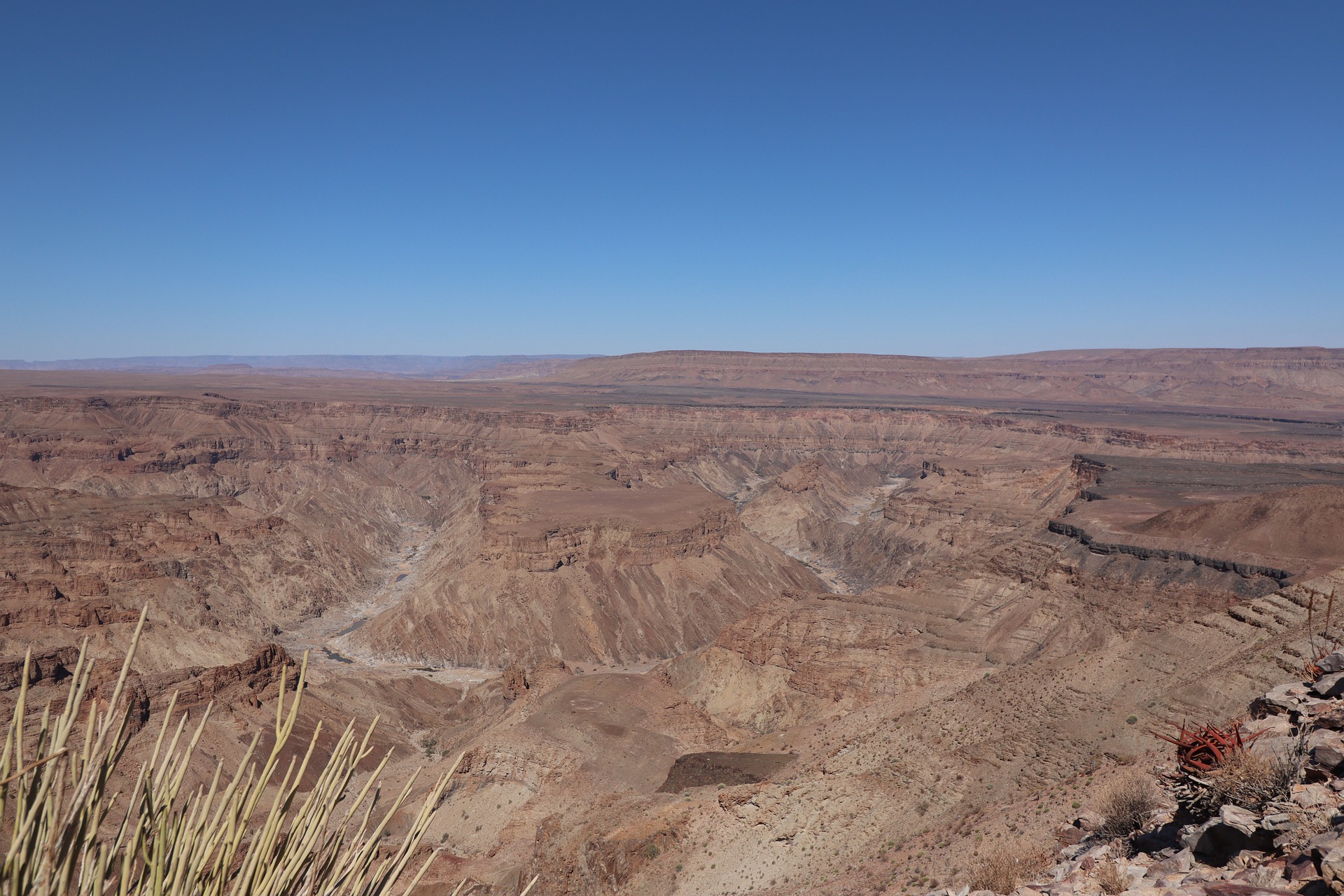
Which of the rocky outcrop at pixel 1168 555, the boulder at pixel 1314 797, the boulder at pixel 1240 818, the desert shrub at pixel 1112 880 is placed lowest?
the rocky outcrop at pixel 1168 555

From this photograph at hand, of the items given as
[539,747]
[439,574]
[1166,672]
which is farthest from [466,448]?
[1166,672]

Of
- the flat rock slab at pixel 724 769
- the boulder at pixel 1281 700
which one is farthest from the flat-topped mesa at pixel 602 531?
the boulder at pixel 1281 700

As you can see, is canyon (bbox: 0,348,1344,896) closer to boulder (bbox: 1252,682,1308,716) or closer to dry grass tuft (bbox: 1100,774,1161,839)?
dry grass tuft (bbox: 1100,774,1161,839)

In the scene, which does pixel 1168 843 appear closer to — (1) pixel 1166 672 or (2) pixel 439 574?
(1) pixel 1166 672

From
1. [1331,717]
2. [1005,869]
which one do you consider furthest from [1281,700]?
[1005,869]

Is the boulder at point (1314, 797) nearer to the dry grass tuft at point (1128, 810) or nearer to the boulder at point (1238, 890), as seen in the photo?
the boulder at point (1238, 890)

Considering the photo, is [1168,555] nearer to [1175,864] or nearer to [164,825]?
[1175,864]
